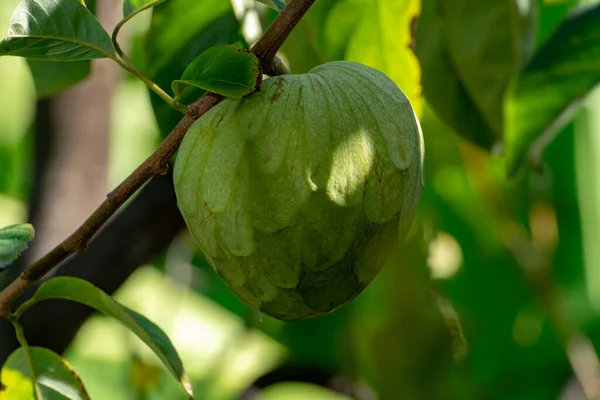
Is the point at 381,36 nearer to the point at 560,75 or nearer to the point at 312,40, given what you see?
the point at 312,40

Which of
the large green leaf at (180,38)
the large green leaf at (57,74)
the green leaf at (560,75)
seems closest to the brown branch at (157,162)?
the large green leaf at (180,38)

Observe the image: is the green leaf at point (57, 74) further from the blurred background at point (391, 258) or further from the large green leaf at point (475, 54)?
the large green leaf at point (475, 54)

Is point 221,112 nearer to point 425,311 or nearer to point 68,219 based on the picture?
point 68,219

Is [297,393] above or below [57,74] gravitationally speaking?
below

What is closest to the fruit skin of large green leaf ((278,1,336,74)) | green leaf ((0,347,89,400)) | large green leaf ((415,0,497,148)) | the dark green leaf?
green leaf ((0,347,89,400))

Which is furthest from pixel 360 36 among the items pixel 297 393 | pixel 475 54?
pixel 297 393

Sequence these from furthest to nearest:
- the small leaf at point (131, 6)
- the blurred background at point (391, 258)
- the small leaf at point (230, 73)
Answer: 1. the blurred background at point (391, 258)
2. the small leaf at point (131, 6)
3. the small leaf at point (230, 73)

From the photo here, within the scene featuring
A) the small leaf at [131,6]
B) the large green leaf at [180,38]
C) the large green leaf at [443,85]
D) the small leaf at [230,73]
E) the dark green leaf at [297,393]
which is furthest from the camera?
the dark green leaf at [297,393]
